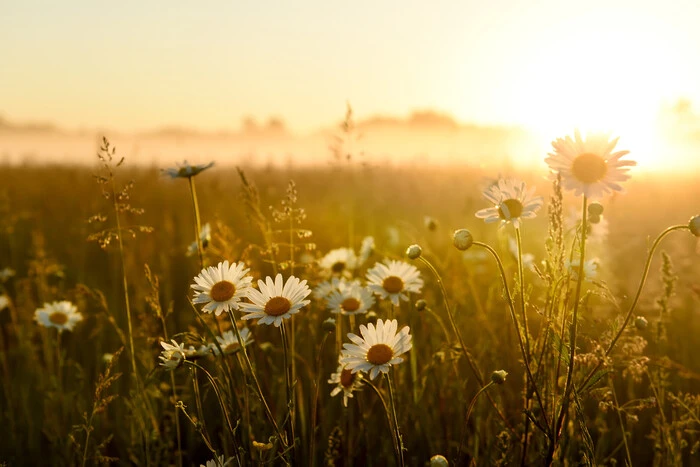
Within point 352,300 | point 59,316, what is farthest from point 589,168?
point 59,316

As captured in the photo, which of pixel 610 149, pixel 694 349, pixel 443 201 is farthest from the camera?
pixel 443 201

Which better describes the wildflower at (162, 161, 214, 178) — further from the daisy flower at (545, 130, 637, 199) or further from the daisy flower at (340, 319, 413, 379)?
the daisy flower at (545, 130, 637, 199)

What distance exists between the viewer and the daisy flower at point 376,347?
156cm

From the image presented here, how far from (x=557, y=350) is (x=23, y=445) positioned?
2.33m

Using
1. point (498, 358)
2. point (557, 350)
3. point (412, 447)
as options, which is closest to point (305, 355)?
point (412, 447)

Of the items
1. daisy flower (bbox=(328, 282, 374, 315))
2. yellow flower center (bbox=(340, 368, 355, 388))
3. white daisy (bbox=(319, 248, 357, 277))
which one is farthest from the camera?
white daisy (bbox=(319, 248, 357, 277))

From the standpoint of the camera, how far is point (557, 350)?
161cm

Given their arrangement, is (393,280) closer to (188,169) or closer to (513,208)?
(513,208)

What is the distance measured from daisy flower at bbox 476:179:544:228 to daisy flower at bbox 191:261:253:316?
0.70m

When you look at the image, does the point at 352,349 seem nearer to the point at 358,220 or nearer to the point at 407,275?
the point at 407,275

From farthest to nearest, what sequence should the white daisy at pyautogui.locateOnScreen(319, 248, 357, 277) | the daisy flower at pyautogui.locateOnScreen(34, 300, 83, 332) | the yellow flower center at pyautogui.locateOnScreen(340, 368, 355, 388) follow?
the daisy flower at pyautogui.locateOnScreen(34, 300, 83, 332)
the white daisy at pyautogui.locateOnScreen(319, 248, 357, 277)
the yellow flower center at pyautogui.locateOnScreen(340, 368, 355, 388)

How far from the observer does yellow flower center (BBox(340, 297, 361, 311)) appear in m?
2.20

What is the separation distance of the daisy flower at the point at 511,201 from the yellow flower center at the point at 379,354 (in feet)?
1.50

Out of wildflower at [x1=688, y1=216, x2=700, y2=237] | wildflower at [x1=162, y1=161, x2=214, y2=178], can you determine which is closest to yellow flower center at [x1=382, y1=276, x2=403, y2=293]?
wildflower at [x1=162, y1=161, x2=214, y2=178]
